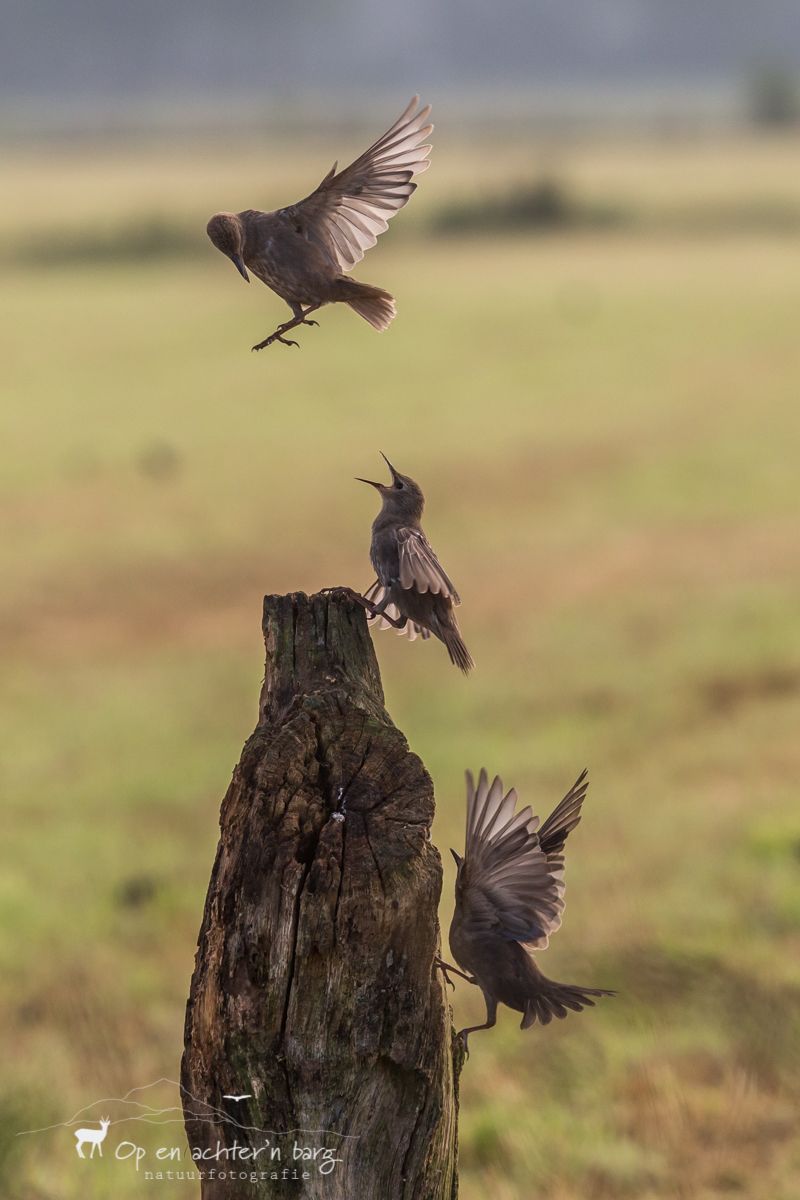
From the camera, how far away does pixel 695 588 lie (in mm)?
22297

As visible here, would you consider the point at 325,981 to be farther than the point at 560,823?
No

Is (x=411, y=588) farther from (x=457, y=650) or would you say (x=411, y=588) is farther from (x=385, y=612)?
(x=457, y=650)

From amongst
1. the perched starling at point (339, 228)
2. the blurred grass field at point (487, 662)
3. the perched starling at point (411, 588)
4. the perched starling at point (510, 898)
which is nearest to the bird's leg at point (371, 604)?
the perched starling at point (411, 588)

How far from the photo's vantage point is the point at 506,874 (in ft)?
15.4

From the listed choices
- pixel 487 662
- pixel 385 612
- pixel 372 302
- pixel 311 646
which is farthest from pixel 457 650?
pixel 487 662

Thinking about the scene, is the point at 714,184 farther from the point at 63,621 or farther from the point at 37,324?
the point at 63,621

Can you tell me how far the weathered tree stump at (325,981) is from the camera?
4.37 meters

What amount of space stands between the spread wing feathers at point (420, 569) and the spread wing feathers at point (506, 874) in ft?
2.28

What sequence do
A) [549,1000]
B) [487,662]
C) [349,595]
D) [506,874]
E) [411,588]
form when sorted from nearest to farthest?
[506,874], [349,595], [549,1000], [411,588], [487,662]

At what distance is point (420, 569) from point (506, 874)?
40.4 inches

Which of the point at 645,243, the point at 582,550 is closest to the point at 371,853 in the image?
the point at 582,550

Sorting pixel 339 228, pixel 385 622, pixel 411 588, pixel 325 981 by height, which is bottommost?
pixel 325 981

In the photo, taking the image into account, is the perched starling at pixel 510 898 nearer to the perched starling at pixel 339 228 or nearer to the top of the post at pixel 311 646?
the top of the post at pixel 311 646

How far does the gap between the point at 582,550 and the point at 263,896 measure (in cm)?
2059
